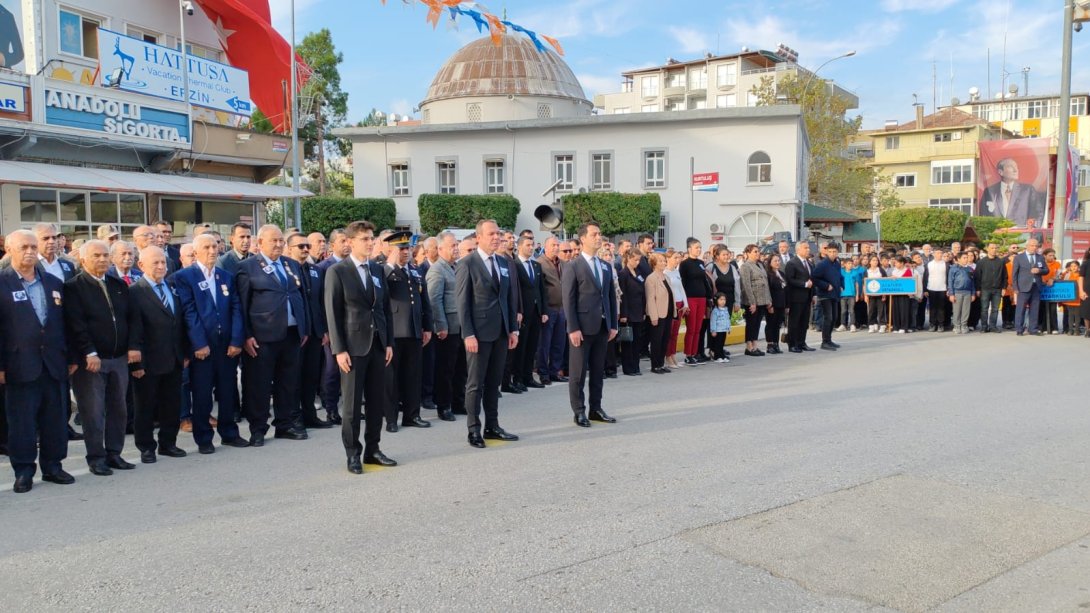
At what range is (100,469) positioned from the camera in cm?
694

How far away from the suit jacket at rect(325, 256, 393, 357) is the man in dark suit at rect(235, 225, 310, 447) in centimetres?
156

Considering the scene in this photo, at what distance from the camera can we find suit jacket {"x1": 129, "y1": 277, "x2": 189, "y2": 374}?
24.4ft

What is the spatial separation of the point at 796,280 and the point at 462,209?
3054 centimetres

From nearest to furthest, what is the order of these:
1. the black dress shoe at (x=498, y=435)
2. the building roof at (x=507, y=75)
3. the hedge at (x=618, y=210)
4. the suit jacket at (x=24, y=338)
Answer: the suit jacket at (x=24, y=338), the black dress shoe at (x=498, y=435), the hedge at (x=618, y=210), the building roof at (x=507, y=75)

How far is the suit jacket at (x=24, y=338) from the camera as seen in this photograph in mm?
6375

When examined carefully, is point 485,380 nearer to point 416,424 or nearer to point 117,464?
point 416,424

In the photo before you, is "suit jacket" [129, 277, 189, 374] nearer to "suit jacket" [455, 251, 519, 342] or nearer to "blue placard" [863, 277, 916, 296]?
"suit jacket" [455, 251, 519, 342]

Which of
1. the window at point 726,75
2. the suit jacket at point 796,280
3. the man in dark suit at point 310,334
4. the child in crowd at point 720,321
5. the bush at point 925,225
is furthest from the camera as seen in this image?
the window at point 726,75

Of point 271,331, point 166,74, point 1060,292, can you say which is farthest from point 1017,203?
point 271,331

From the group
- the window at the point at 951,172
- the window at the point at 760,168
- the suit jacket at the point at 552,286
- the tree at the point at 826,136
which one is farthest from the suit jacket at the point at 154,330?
the window at the point at 951,172

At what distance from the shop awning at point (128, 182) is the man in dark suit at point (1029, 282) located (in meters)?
18.3

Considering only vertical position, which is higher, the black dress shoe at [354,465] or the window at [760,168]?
the window at [760,168]

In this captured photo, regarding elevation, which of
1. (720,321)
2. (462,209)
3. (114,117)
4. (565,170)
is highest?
(565,170)

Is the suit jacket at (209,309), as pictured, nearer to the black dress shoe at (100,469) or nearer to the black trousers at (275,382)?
the black trousers at (275,382)
